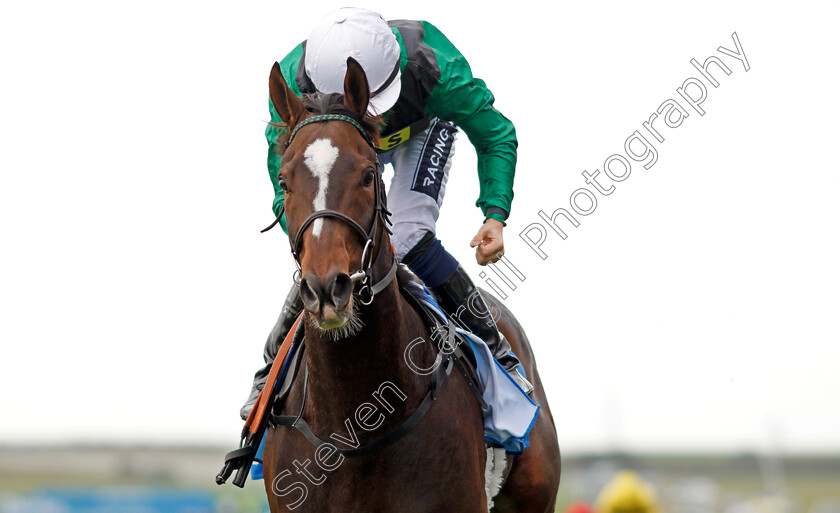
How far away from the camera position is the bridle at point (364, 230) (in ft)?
12.4

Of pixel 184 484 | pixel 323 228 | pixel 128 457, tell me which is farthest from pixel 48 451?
pixel 323 228

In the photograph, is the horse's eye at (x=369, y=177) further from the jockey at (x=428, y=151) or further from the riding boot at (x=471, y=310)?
the riding boot at (x=471, y=310)

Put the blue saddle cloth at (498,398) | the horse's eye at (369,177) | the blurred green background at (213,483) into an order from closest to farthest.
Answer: the horse's eye at (369,177), the blue saddle cloth at (498,398), the blurred green background at (213,483)

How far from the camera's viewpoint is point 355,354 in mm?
4180

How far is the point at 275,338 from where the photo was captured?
17.4ft

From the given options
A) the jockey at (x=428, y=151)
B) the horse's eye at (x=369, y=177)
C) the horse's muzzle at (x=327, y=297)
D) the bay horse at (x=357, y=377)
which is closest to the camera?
the horse's muzzle at (x=327, y=297)

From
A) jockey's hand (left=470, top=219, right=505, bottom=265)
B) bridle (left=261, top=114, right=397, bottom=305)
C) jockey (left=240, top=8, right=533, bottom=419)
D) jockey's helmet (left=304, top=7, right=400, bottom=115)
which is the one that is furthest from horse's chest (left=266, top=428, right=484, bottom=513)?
jockey's helmet (left=304, top=7, right=400, bottom=115)

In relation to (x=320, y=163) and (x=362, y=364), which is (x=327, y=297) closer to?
(x=320, y=163)

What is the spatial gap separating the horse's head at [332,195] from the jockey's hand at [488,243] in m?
0.99

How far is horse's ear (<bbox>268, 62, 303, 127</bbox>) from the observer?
4.27m

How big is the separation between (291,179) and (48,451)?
1323 inches

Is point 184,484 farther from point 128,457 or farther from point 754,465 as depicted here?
point 754,465

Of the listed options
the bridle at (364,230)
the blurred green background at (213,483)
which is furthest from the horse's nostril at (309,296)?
the blurred green background at (213,483)

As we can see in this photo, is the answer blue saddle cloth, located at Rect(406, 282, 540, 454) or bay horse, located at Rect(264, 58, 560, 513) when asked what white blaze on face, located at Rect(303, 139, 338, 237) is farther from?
blue saddle cloth, located at Rect(406, 282, 540, 454)
